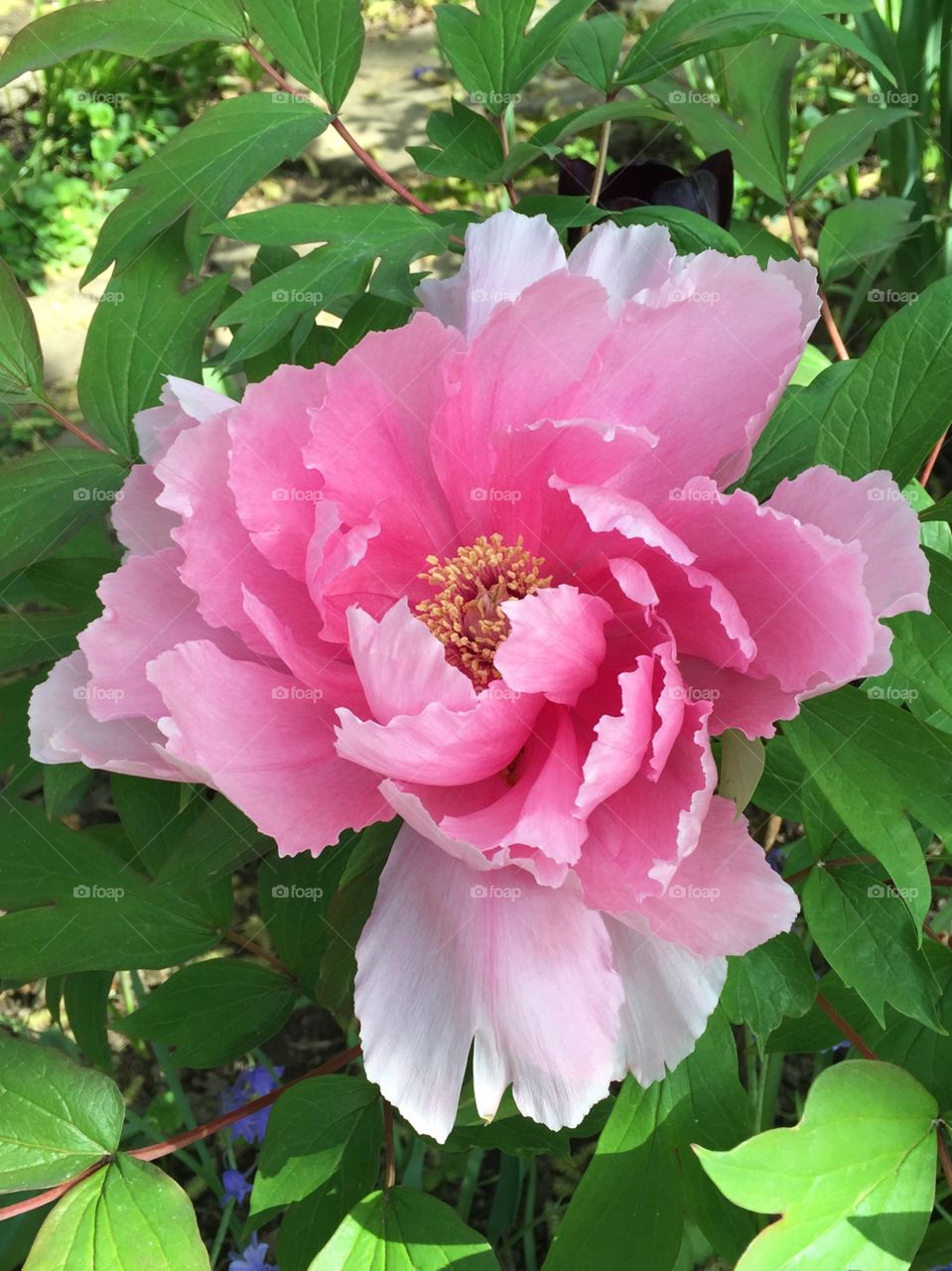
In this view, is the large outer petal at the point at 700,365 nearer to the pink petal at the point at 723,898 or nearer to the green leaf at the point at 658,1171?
the pink petal at the point at 723,898

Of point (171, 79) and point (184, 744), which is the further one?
point (171, 79)

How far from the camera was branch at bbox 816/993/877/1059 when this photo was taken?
32.3 inches

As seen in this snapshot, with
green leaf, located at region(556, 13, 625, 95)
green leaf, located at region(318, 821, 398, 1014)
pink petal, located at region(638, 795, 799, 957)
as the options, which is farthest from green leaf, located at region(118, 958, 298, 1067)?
green leaf, located at region(556, 13, 625, 95)

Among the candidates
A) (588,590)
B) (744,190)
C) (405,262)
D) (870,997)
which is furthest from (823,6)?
(744,190)

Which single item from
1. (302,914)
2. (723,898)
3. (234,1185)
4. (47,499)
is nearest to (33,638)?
(47,499)

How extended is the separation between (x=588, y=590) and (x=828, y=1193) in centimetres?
35

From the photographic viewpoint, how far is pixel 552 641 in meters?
0.62

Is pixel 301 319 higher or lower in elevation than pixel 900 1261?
higher

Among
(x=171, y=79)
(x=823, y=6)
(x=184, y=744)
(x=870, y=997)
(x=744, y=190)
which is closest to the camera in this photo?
(x=184, y=744)

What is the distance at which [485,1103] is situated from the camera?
64 centimetres

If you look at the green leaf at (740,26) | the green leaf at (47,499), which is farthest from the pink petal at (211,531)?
the green leaf at (740,26)

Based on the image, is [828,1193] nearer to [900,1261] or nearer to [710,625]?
[900,1261]

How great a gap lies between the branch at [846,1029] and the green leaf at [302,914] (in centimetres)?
36

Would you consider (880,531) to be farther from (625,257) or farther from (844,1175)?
(844,1175)
